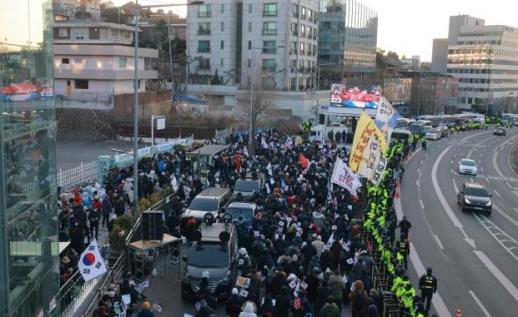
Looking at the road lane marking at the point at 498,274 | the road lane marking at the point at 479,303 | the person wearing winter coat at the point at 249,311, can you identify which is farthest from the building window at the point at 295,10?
the person wearing winter coat at the point at 249,311

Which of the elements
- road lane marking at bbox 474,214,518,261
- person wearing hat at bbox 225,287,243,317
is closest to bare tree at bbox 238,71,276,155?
road lane marking at bbox 474,214,518,261

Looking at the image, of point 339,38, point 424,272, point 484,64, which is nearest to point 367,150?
point 424,272

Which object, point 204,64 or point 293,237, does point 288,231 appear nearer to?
point 293,237

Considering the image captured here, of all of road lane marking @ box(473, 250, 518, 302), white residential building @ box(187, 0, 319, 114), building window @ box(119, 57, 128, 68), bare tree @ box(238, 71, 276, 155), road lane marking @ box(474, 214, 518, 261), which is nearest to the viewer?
road lane marking @ box(473, 250, 518, 302)

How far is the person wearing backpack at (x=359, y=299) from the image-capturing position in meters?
12.0

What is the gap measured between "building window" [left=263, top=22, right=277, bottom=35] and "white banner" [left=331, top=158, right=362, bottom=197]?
5399 centimetres

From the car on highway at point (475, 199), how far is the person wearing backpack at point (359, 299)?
15.4 meters

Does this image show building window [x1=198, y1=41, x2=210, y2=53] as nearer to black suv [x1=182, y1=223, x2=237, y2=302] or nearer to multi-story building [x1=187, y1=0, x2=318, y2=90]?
multi-story building [x1=187, y1=0, x2=318, y2=90]

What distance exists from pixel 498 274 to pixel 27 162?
48.8ft

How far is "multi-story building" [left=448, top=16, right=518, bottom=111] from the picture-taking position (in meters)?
129

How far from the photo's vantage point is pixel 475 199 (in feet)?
84.9

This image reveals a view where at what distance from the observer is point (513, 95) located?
140250 mm

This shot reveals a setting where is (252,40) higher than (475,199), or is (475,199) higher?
(252,40)

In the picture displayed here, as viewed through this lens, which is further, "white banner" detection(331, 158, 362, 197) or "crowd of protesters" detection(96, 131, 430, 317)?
"white banner" detection(331, 158, 362, 197)
